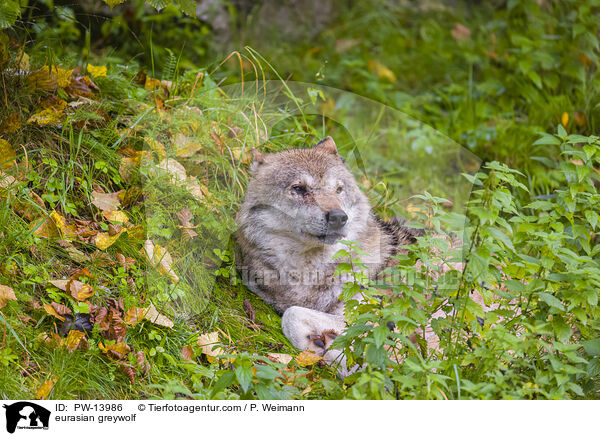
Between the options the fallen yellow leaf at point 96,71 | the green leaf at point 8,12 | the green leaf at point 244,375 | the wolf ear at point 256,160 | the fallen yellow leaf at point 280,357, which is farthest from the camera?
the fallen yellow leaf at point 96,71

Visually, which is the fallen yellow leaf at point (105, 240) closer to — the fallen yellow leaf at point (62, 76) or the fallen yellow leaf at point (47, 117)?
the fallen yellow leaf at point (47, 117)

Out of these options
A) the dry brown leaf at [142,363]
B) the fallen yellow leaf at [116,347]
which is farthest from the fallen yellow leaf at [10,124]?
the dry brown leaf at [142,363]

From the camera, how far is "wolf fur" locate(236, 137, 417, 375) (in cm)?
412

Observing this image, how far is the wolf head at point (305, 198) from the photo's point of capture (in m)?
4.10

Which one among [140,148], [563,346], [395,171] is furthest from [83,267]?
[395,171]

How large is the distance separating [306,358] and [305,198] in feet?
3.71

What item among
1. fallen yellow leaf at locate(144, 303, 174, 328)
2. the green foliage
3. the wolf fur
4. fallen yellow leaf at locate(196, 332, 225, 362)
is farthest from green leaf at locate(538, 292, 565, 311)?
fallen yellow leaf at locate(144, 303, 174, 328)

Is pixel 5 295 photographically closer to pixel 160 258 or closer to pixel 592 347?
pixel 160 258

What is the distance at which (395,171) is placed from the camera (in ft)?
21.5

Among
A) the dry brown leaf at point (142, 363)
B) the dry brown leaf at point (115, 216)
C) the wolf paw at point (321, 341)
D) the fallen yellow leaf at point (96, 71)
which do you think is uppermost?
the fallen yellow leaf at point (96, 71)

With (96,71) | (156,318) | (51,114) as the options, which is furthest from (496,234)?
(96,71)

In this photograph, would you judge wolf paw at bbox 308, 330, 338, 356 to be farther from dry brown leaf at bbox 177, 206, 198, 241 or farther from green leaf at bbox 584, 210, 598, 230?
green leaf at bbox 584, 210, 598, 230
